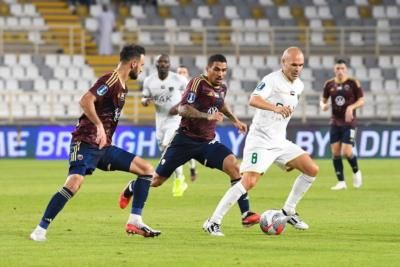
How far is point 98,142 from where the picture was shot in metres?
13.7

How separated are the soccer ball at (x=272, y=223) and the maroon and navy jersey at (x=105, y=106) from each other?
2.13 m

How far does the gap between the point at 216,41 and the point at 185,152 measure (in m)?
25.9

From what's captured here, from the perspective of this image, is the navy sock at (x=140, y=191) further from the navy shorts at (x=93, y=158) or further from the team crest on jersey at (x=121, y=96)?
the team crest on jersey at (x=121, y=96)

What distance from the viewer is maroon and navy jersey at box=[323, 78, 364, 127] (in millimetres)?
24406

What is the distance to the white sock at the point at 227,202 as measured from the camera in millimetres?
14828

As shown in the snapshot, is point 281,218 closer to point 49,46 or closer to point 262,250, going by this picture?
point 262,250

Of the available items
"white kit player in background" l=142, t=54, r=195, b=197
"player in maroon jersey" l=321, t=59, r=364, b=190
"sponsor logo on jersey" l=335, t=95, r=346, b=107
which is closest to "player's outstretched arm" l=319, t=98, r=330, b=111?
"player in maroon jersey" l=321, t=59, r=364, b=190

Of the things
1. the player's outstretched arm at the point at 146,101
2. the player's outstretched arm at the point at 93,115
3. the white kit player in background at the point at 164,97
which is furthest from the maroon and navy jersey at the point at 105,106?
the white kit player in background at the point at 164,97

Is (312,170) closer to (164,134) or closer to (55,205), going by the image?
(55,205)

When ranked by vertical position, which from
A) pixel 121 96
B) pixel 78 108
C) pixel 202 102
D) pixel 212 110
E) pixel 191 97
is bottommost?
pixel 78 108

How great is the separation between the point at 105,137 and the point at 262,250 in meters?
2.04

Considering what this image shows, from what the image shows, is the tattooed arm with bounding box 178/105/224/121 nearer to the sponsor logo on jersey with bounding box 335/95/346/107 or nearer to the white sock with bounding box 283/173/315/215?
the white sock with bounding box 283/173/315/215

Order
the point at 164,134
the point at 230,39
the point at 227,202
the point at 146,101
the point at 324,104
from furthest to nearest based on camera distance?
the point at 230,39 < the point at 324,104 < the point at 164,134 < the point at 146,101 < the point at 227,202

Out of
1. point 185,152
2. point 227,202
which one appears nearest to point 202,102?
point 185,152
